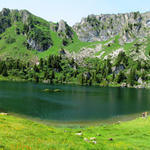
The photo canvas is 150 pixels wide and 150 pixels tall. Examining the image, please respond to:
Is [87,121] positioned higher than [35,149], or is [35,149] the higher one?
[35,149]

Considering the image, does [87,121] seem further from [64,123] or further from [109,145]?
[109,145]

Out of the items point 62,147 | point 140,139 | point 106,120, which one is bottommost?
point 106,120

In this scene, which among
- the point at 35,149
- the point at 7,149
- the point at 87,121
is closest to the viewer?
the point at 7,149

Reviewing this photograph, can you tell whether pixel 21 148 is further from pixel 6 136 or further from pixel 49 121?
pixel 49 121

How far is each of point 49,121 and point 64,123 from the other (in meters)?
5.80

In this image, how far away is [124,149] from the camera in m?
21.6

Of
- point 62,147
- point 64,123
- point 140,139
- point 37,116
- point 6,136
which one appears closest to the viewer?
point 62,147

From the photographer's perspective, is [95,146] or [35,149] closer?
[35,149]

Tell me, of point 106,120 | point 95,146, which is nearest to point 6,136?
point 95,146

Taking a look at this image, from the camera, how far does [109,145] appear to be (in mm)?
23141

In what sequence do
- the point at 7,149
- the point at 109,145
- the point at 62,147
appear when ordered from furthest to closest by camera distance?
the point at 109,145, the point at 62,147, the point at 7,149

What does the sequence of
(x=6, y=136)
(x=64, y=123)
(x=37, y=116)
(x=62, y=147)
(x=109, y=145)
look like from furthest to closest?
(x=37, y=116), (x=64, y=123), (x=109, y=145), (x=6, y=136), (x=62, y=147)

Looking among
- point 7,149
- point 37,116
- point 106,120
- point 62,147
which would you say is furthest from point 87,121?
point 7,149

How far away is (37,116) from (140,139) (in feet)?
136
